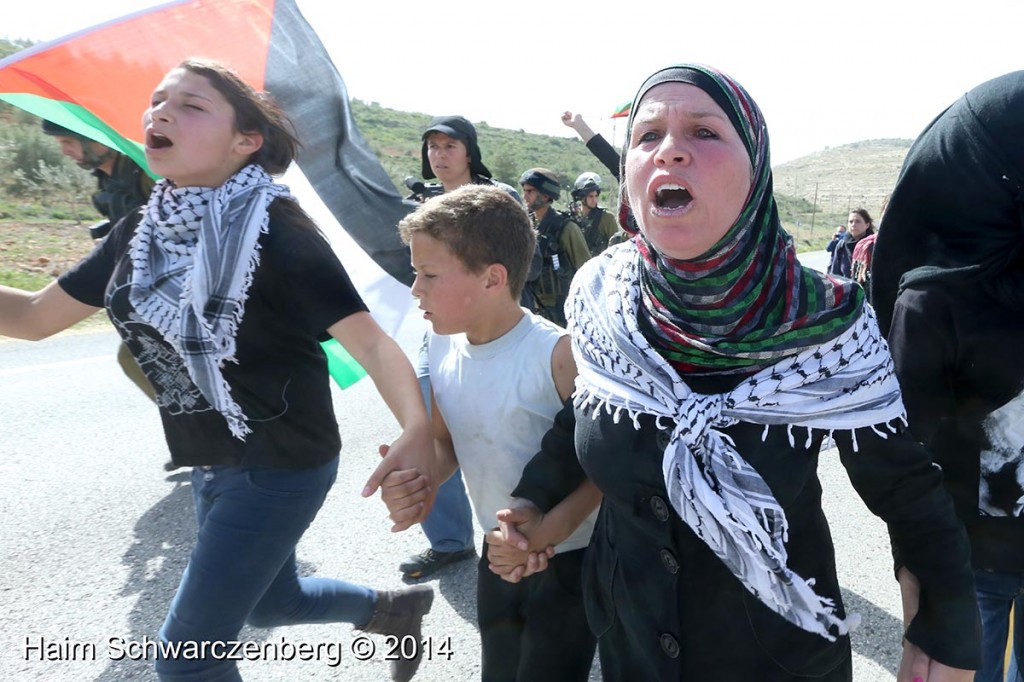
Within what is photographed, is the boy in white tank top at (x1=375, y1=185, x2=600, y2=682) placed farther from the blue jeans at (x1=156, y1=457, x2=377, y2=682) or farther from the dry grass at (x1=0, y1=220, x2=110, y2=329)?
the dry grass at (x1=0, y1=220, x2=110, y2=329)

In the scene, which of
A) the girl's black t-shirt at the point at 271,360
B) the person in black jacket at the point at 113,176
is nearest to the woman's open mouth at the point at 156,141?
the girl's black t-shirt at the point at 271,360

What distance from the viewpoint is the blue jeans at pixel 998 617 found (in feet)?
5.65

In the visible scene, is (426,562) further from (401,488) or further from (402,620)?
(401,488)

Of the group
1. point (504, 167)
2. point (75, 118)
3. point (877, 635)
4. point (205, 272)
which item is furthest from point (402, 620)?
point (504, 167)

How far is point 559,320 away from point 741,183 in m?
4.58

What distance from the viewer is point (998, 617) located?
1765mm

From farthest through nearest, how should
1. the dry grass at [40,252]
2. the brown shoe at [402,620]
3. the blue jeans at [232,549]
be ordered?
the dry grass at [40,252] → the brown shoe at [402,620] → the blue jeans at [232,549]

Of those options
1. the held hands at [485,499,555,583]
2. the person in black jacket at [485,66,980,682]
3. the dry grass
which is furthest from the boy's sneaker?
the dry grass

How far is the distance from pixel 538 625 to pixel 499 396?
1.99 feet

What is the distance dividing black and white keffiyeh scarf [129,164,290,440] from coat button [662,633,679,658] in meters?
1.21

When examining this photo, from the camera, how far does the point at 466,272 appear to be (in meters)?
1.98

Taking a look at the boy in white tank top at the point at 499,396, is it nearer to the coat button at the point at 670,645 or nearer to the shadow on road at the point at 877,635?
the coat button at the point at 670,645

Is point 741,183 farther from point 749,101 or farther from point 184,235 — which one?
point 184,235

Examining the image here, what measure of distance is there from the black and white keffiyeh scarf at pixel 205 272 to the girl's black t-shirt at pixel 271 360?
1.1 inches
